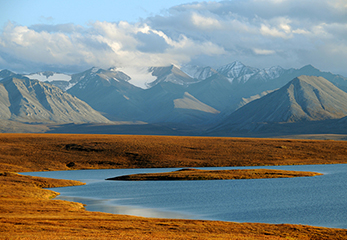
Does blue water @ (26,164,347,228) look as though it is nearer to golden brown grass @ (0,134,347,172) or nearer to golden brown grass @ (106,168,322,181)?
golden brown grass @ (106,168,322,181)

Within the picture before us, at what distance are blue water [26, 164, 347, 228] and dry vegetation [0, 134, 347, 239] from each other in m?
4.95

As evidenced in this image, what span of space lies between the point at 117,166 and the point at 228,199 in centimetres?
6380

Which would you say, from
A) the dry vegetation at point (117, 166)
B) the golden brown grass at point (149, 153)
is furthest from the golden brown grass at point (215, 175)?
the golden brown grass at point (149, 153)

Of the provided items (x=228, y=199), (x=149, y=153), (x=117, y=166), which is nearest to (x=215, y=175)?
(x=228, y=199)

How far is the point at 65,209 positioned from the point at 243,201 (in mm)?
21778

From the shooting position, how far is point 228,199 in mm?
55250

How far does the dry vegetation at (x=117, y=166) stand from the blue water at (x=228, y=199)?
195 inches

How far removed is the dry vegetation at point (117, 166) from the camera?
→ 32.5 meters

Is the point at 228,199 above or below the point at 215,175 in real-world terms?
above

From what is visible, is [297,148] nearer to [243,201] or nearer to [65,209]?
[243,201]

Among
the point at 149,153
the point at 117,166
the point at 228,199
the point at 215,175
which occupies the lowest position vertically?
the point at 117,166

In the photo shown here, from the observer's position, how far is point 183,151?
127 m

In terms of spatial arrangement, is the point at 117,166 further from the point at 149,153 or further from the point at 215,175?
the point at 215,175

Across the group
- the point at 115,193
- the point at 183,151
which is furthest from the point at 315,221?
Result: the point at 183,151
